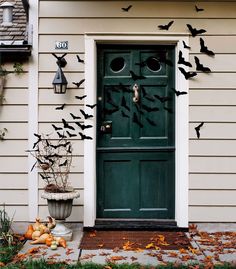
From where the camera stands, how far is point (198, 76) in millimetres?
5816

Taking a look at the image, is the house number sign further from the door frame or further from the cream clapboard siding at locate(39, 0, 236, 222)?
the door frame

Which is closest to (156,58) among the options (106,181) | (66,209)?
(106,181)

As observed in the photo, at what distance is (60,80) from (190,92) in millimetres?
1550

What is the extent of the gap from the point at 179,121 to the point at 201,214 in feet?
3.76

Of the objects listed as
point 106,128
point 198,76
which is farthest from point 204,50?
point 106,128

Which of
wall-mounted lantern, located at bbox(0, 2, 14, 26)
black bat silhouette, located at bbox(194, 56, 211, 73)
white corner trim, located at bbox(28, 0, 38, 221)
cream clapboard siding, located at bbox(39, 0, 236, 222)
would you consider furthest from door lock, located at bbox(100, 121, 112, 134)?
wall-mounted lantern, located at bbox(0, 2, 14, 26)

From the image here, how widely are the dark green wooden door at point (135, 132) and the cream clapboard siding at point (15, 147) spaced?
89 cm

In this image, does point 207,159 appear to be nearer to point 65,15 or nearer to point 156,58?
point 156,58

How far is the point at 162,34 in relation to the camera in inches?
228

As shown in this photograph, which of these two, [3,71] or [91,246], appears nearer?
[91,246]

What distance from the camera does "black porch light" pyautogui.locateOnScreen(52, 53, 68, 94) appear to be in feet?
18.5

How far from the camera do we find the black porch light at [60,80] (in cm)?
564

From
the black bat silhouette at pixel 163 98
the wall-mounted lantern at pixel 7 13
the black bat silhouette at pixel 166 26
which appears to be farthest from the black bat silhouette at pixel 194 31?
the wall-mounted lantern at pixel 7 13

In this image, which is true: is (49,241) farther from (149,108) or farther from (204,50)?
(204,50)
